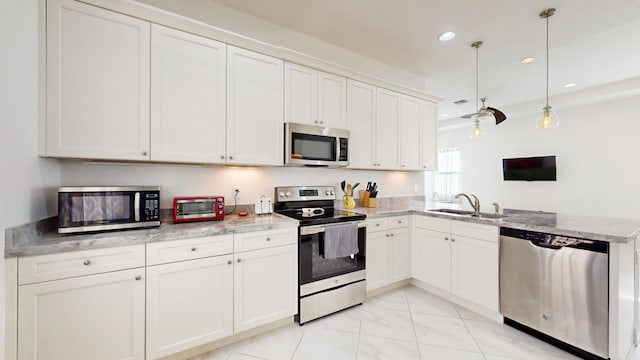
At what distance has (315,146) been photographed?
255cm

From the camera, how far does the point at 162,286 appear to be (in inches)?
63.9

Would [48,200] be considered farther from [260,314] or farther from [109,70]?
[260,314]

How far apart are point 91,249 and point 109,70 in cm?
118

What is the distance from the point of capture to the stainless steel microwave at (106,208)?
1526mm

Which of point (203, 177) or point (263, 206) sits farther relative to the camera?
point (263, 206)

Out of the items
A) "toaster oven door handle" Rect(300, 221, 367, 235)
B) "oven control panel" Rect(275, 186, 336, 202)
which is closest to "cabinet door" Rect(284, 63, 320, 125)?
"oven control panel" Rect(275, 186, 336, 202)

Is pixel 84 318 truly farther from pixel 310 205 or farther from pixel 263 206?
pixel 310 205

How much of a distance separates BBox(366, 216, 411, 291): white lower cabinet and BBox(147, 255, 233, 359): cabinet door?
4.72ft

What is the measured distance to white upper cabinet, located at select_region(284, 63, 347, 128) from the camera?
244 cm

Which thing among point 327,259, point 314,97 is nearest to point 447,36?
point 314,97

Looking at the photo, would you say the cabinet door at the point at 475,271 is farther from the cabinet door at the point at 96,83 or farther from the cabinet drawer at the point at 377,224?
the cabinet door at the point at 96,83

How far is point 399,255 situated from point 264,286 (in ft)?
5.27

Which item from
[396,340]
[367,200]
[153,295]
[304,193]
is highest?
[304,193]

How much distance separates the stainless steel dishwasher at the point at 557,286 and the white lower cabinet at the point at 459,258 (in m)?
0.09
